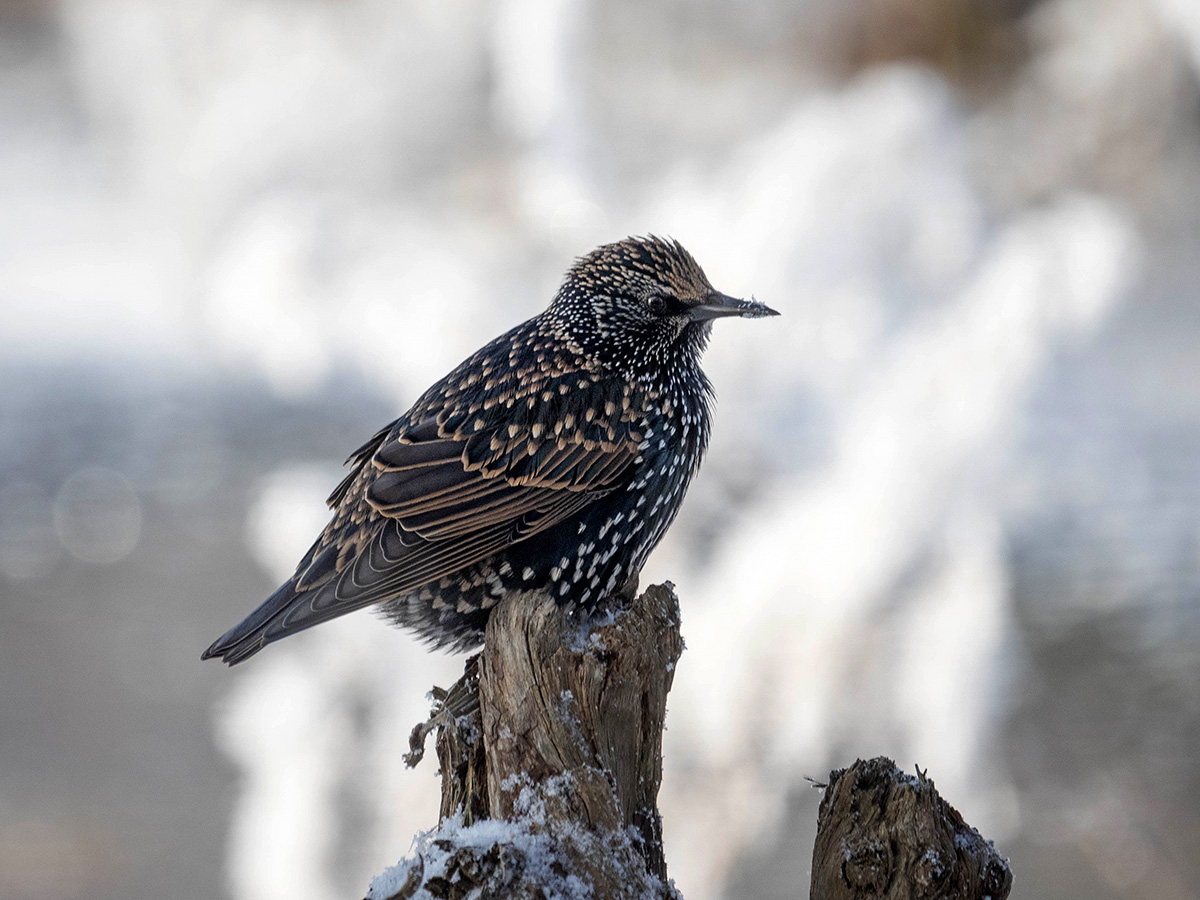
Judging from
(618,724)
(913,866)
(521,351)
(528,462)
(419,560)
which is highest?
(521,351)

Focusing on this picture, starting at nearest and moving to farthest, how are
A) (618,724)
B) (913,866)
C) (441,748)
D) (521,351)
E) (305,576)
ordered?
(913,866), (618,724), (441,748), (305,576), (521,351)

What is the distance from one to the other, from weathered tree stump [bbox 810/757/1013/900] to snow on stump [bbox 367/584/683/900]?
0.36 metres

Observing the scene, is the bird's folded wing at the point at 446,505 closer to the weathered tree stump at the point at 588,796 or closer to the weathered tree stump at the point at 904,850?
the weathered tree stump at the point at 588,796

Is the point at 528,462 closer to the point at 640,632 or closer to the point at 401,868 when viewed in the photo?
the point at 640,632

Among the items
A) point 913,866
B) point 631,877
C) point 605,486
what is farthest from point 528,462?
point 913,866

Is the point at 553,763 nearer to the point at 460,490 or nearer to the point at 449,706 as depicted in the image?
the point at 449,706

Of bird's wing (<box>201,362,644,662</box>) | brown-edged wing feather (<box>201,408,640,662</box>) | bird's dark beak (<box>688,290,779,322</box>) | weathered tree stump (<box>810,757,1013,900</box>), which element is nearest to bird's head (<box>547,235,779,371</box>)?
bird's dark beak (<box>688,290,779,322</box>)

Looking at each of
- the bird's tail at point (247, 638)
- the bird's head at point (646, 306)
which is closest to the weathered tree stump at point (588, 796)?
the bird's tail at point (247, 638)

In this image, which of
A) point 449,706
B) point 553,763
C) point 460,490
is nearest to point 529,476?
point 460,490

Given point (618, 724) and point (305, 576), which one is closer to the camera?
point (618, 724)

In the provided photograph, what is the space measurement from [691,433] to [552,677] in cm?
95

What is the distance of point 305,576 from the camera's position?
8.55ft

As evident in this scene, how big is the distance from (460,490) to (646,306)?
817 mm

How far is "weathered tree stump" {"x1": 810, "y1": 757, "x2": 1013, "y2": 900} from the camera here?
73.6 inches
